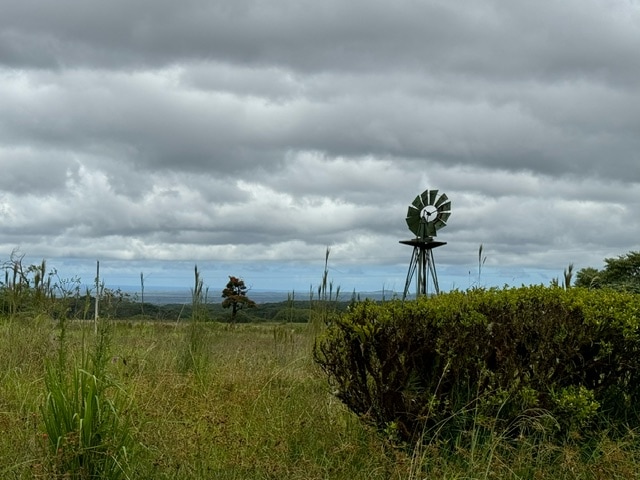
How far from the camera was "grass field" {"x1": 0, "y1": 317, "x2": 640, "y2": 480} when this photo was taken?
15.0ft

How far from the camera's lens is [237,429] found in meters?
5.84

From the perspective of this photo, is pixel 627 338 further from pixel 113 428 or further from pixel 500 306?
pixel 113 428

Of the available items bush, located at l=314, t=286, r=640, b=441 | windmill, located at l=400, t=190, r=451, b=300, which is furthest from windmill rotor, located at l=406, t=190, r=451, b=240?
bush, located at l=314, t=286, r=640, b=441

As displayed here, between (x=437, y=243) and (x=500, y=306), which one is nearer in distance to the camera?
(x=500, y=306)

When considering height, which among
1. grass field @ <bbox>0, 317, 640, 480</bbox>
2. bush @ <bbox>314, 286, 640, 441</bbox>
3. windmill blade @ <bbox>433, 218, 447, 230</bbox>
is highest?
windmill blade @ <bbox>433, 218, 447, 230</bbox>

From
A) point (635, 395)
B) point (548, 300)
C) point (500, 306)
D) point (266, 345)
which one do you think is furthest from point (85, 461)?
point (266, 345)

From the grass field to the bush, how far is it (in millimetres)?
199

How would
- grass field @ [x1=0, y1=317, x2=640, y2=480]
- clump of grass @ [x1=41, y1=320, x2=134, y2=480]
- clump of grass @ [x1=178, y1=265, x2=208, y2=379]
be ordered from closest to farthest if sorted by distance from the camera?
clump of grass @ [x1=41, y1=320, x2=134, y2=480] → grass field @ [x1=0, y1=317, x2=640, y2=480] → clump of grass @ [x1=178, y1=265, x2=208, y2=379]

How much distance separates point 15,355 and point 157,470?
4.43m

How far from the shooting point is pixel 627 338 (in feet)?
17.7

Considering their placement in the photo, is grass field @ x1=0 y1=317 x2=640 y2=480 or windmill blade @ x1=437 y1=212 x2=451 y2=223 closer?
grass field @ x1=0 y1=317 x2=640 y2=480

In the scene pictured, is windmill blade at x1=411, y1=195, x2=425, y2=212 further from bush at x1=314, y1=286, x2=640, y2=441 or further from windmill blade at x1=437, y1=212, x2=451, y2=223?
bush at x1=314, y1=286, x2=640, y2=441

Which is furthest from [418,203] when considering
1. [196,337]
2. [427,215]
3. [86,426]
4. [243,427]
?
[86,426]

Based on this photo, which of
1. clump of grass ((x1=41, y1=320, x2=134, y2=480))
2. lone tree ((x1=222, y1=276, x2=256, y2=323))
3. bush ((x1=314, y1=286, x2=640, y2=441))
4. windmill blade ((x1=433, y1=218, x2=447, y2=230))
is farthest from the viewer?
lone tree ((x1=222, y1=276, x2=256, y2=323))
